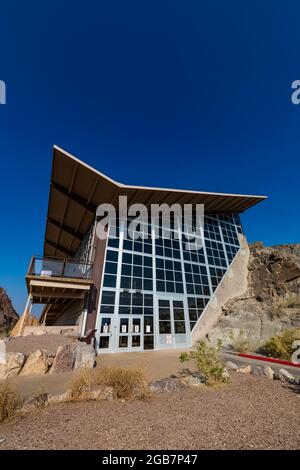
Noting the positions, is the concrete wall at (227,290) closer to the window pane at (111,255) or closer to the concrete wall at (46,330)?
the window pane at (111,255)

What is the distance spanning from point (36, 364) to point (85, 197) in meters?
11.6

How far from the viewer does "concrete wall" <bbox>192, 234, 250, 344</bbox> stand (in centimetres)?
1596

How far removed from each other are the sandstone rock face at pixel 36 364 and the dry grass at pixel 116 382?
2.85m

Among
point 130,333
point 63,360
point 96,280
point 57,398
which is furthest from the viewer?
point 96,280

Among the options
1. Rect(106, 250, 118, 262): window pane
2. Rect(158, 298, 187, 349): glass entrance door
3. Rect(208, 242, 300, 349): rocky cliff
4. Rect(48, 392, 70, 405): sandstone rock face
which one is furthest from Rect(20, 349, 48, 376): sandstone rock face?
Rect(208, 242, 300, 349): rocky cliff

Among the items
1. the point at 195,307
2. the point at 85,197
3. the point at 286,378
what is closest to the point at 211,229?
the point at 195,307

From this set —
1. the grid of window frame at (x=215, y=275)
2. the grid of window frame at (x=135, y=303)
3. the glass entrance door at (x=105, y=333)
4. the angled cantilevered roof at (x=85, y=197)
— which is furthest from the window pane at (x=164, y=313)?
the angled cantilevered roof at (x=85, y=197)

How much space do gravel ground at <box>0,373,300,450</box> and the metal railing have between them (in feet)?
30.0

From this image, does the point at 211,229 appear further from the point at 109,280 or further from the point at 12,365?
the point at 12,365

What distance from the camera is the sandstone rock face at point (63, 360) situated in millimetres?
7633

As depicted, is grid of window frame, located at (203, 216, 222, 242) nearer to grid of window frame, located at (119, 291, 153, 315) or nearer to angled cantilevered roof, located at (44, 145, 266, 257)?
angled cantilevered roof, located at (44, 145, 266, 257)

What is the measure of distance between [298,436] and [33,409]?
437 centimetres

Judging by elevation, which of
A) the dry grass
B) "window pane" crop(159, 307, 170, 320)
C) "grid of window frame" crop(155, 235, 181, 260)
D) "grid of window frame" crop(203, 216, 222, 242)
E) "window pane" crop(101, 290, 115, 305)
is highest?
"grid of window frame" crop(203, 216, 222, 242)

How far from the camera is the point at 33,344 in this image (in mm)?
8797
